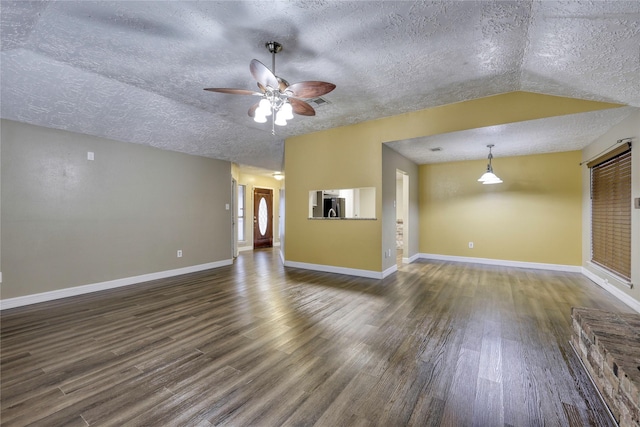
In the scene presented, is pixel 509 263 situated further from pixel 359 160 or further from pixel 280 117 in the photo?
pixel 280 117

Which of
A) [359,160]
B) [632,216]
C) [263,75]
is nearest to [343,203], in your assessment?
[359,160]

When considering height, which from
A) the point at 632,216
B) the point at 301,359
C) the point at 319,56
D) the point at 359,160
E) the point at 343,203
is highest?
the point at 319,56

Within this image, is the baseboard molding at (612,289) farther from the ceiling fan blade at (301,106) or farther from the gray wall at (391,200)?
the ceiling fan blade at (301,106)

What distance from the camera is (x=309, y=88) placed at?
2.46m

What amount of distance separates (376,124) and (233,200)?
14.0 ft

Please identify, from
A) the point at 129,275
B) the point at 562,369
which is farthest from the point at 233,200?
the point at 562,369

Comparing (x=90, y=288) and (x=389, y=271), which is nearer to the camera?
(x=90, y=288)

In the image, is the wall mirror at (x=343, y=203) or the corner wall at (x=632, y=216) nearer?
the corner wall at (x=632, y=216)

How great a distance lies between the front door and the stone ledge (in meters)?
7.78

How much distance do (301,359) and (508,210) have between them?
5.66 meters

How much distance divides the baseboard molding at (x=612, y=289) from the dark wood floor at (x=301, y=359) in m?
0.12

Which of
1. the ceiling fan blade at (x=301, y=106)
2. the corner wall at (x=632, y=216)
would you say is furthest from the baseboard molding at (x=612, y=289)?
the ceiling fan blade at (x=301, y=106)

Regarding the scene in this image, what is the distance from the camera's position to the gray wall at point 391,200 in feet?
15.2

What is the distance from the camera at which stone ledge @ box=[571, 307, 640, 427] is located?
135 cm
